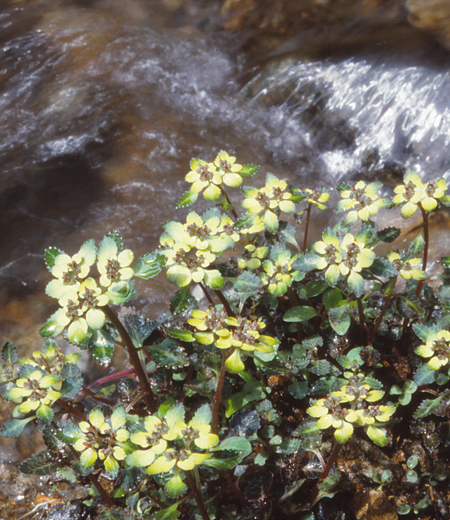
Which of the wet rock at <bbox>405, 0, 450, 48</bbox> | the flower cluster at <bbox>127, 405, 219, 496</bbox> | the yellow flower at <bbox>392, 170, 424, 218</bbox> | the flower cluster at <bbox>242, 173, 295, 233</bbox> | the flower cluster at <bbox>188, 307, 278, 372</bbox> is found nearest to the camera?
the flower cluster at <bbox>127, 405, 219, 496</bbox>

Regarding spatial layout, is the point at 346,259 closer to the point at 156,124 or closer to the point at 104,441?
the point at 104,441

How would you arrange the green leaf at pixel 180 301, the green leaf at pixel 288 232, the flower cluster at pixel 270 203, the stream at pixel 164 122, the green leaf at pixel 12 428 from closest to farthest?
the green leaf at pixel 12 428
the green leaf at pixel 180 301
the flower cluster at pixel 270 203
the green leaf at pixel 288 232
the stream at pixel 164 122

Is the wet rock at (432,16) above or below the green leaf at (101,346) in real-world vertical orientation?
below

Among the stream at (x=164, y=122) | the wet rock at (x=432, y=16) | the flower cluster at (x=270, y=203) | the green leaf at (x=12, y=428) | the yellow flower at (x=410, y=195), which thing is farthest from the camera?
the wet rock at (x=432, y=16)

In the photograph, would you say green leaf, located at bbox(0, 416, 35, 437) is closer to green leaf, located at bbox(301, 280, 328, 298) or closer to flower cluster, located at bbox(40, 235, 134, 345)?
flower cluster, located at bbox(40, 235, 134, 345)

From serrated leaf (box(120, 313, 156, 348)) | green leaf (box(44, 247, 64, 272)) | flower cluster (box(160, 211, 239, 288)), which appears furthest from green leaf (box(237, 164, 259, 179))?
green leaf (box(44, 247, 64, 272))

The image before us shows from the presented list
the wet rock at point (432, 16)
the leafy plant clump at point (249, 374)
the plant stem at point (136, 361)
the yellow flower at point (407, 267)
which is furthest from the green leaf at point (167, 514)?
the wet rock at point (432, 16)

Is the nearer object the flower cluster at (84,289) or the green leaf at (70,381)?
the flower cluster at (84,289)

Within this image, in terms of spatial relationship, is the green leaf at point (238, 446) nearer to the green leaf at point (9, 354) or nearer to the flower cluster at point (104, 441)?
the flower cluster at point (104, 441)

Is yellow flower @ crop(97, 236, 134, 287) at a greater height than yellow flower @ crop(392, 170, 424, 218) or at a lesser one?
greater
